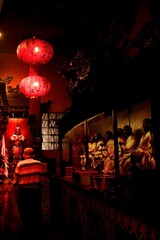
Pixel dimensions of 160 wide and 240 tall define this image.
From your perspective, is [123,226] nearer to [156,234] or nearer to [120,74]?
[156,234]

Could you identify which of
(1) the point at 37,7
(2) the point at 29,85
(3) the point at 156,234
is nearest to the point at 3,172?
(2) the point at 29,85

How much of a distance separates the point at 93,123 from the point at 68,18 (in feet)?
9.47

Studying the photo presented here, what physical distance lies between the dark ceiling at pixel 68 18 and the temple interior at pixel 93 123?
0.02 metres

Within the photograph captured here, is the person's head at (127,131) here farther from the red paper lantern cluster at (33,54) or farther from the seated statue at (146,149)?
the red paper lantern cluster at (33,54)

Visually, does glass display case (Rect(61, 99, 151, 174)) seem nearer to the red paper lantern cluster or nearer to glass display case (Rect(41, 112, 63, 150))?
the red paper lantern cluster

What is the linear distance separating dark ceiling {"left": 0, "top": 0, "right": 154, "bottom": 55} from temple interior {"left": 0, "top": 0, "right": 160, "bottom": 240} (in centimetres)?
2

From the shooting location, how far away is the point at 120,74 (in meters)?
3.54

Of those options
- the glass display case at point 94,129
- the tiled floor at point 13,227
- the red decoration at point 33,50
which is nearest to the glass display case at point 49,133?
the glass display case at point 94,129

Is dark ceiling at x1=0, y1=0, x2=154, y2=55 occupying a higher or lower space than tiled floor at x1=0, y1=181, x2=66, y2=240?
higher

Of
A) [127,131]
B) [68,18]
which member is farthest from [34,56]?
[127,131]

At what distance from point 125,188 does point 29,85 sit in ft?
18.7

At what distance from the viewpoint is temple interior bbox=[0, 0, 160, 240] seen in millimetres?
2816

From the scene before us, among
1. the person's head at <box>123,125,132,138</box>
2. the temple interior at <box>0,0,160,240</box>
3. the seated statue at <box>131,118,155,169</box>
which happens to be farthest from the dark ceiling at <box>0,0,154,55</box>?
the seated statue at <box>131,118,155,169</box>

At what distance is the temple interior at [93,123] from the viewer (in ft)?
9.24
